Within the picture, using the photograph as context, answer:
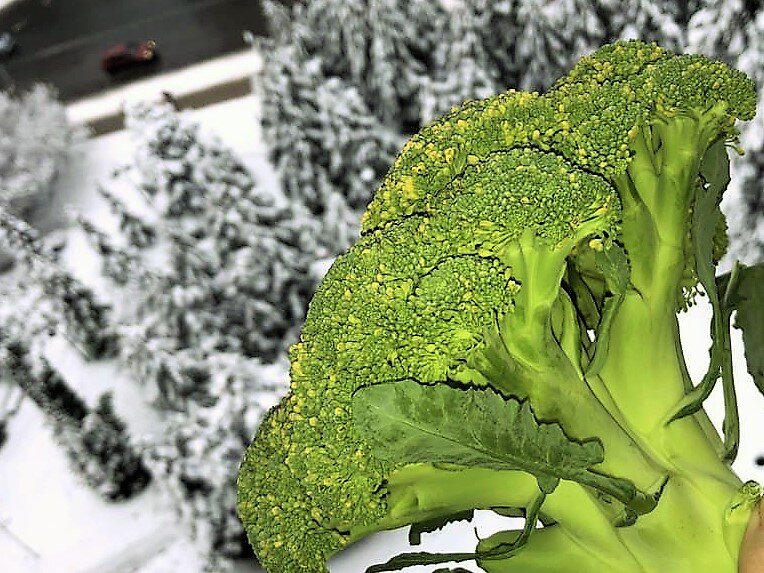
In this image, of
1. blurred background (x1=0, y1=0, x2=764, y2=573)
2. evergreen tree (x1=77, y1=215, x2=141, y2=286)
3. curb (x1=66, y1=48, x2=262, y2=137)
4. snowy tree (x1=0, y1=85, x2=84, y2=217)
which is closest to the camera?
blurred background (x1=0, y1=0, x2=764, y2=573)

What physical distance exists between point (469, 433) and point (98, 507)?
934mm

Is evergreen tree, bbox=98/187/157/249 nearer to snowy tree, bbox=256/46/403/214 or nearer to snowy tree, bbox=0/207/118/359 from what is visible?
snowy tree, bbox=0/207/118/359

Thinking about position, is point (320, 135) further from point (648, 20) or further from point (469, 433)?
point (469, 433)

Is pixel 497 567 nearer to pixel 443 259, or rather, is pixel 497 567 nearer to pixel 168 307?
pixel 443 259

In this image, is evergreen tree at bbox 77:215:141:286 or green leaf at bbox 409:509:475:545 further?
evergreen tree at bbox 77:215:141:286

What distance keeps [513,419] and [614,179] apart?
185mm

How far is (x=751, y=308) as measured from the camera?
616 mm

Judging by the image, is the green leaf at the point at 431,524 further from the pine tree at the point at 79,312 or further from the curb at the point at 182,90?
the curb at the point at 182,90

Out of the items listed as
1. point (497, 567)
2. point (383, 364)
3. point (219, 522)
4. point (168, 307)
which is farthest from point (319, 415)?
point (168, 307)

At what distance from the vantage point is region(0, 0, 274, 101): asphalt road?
1.75 m

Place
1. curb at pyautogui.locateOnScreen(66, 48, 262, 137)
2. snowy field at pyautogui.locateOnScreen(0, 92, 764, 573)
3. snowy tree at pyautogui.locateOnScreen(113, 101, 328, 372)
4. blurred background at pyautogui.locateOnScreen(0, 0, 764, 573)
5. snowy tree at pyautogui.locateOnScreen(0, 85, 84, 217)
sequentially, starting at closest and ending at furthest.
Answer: snowy field at pyautogui.locateOnScreen(0, 92, 764, 573) → blurred background at pyautogui.locateOnScreen(0, 0, 764, 573) → snowy tree at pyautogui.locateOnScreen(113, 101, 328, 372) → snowy tree at pyautogui.locateOnScreen(0, 85, 84, 217) → curb at pyautogui.locateOnScreen(66, 48, 262, 137)

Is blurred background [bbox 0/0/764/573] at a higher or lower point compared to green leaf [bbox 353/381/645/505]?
higher

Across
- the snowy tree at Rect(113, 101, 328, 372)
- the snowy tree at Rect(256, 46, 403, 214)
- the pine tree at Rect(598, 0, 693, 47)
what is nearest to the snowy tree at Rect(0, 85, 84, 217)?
the snowy tree at Rect(113, 101, 328, 372)

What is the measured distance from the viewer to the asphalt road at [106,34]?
1753 millimetres
